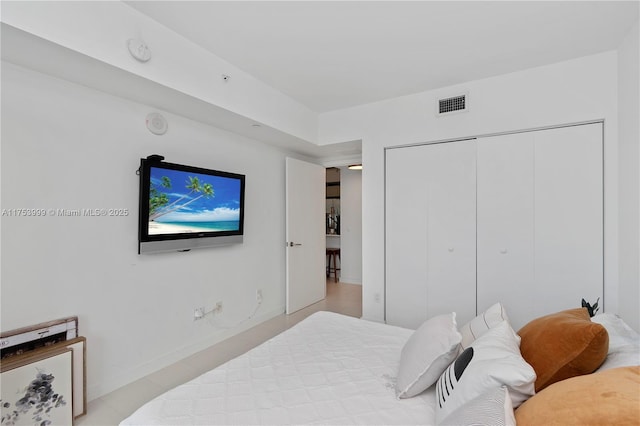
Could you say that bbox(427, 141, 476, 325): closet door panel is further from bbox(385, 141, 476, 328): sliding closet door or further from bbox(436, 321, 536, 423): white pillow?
bbox(436, 321, 536, 423): white pillow

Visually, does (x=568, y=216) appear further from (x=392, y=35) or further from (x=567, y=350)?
(x=392, y=35)

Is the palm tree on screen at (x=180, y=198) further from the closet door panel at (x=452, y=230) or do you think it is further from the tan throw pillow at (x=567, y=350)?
the tan throw pillow at (x=567, y=350)

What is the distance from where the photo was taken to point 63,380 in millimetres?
1850

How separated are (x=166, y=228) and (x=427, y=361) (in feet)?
7.37

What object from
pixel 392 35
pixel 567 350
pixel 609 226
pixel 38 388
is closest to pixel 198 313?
pixel 38 388

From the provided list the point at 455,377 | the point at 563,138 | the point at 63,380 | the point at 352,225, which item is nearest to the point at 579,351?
the point at 455,377

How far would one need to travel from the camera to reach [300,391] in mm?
1382

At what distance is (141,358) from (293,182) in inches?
99.9

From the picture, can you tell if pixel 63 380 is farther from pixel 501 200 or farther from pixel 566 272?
pixel 566 272

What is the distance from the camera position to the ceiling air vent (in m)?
3.02

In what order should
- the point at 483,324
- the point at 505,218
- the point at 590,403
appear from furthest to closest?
the point at 505,218, the point at 483,324, the point at 590,403

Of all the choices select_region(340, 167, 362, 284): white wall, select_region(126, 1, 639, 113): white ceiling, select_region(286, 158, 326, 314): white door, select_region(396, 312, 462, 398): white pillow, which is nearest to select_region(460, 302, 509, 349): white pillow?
select_region(396, 312, 462, 398): white pillow

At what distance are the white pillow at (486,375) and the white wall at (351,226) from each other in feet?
15.2

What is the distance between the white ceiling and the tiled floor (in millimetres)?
2706
